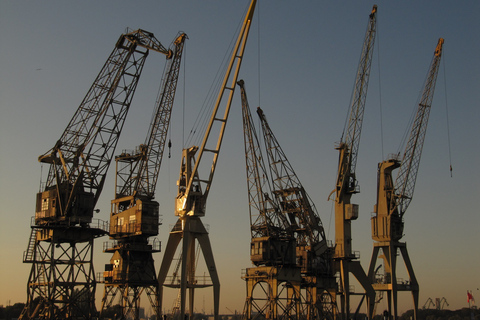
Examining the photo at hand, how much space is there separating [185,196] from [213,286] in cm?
1111

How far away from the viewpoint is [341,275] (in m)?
85.2

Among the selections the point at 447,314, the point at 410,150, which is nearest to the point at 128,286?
the point at 410,150

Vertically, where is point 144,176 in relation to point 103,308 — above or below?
above

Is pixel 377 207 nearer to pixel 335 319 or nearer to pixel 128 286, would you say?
pixel 335 319

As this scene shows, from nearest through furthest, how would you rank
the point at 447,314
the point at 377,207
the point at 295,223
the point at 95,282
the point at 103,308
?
1. the point at 95,282
2. the point at 103,308
3. the point at 295,223
4. the point at 377,207
5. the point at 447,314

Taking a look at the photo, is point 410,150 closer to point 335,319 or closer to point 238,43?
point 335,319

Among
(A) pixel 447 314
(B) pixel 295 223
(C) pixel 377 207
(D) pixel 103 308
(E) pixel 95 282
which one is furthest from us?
(A) pixel 447 314

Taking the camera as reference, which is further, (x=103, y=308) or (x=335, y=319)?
(x=335, y=319)

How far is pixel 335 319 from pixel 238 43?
42.5 meters

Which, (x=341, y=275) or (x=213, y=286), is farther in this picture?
(x=341, y=275)

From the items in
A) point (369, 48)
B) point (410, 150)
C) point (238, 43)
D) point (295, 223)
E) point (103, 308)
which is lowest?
point (103, 308)

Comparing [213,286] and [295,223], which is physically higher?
[295,223]

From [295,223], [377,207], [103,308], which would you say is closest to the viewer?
[103,308]

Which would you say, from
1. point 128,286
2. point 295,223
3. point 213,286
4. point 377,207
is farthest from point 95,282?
point 377,207
